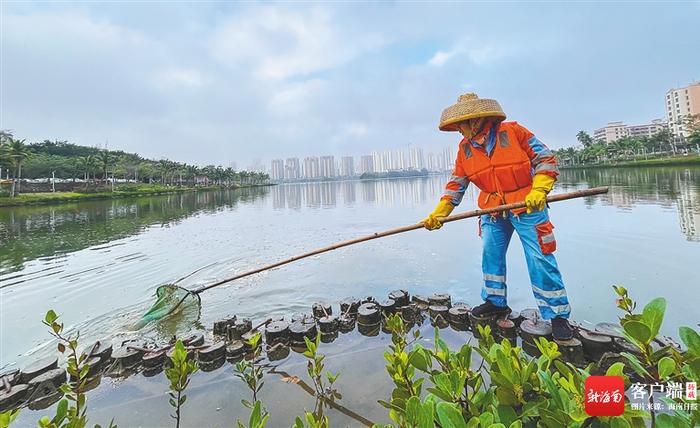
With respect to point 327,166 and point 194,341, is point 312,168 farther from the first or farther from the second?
point 194,341

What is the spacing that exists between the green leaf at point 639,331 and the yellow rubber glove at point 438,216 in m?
2.51

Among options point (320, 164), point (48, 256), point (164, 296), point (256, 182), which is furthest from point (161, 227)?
point (320, 164)

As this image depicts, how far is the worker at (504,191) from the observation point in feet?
9.86

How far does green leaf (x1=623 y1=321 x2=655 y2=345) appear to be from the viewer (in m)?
1.06

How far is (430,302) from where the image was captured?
13.8 feet

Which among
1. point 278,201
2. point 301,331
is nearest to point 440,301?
point 301,331

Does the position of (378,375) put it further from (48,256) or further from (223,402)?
(48,256)

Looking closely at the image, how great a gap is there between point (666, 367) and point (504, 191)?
8.18 ft

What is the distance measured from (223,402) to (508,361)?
243 centimetres

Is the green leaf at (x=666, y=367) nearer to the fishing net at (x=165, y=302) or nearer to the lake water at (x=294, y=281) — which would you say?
the lake water at (x=294, y=281)

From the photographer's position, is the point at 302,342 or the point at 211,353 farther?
the point at 302,342

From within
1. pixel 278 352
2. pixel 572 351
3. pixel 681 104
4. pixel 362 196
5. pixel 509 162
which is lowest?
pixel 278 352

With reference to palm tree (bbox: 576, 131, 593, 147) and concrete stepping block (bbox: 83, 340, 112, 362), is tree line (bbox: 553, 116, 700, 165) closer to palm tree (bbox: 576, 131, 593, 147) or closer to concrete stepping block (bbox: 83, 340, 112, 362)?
palm tree (bbox: 576, 131, 593, 147)

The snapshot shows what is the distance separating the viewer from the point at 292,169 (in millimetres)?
195625
